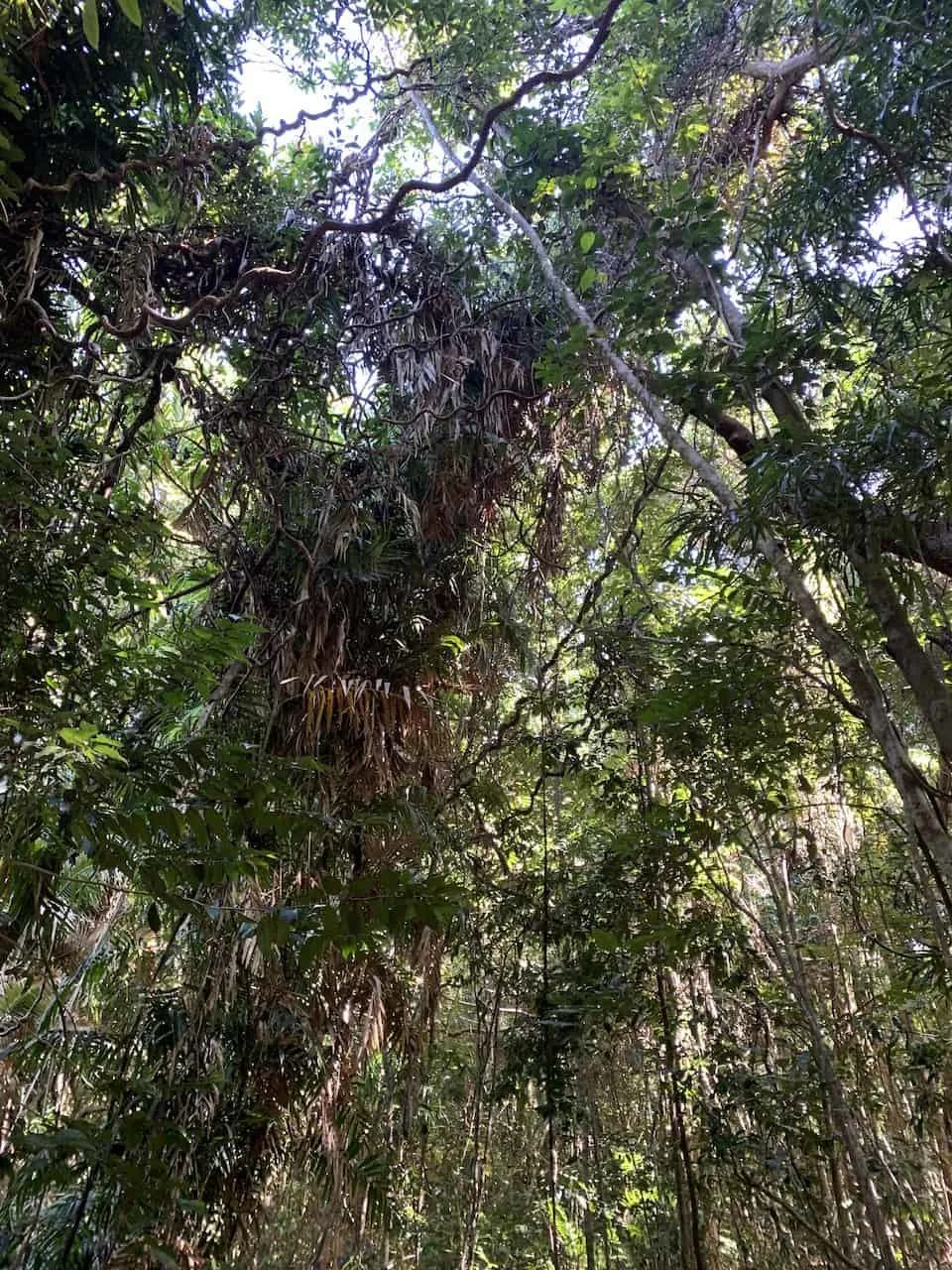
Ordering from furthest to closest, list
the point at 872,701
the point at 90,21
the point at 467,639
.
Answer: the point at 467,639
the point at 872,701
the point at 90,21

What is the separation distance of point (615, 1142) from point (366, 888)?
3.16 meters

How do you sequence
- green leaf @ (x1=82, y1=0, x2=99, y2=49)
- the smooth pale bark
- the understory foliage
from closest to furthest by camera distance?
1. green leaf @ (x1=82, y1=0, x2=99, y2=49)
2. the smooth pale bark
3. the understory foliage

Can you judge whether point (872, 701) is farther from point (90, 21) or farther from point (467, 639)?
point (90, 21)

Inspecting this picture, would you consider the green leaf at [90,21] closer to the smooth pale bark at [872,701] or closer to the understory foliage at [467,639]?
the understory foliage at [467,639]

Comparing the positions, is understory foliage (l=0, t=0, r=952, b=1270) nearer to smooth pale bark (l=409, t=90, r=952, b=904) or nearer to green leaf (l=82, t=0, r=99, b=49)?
smooth pale bark (l=409, t=90, r=952, b=904)

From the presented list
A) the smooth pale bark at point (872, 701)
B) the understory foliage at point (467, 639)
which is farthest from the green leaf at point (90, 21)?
the smooth pale bark at point (872, 701)

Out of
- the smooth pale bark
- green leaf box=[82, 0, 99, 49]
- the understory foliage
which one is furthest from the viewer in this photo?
the understory foliage

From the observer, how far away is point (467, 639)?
3.41 metres

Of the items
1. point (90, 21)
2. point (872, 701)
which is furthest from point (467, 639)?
point (90, 21)

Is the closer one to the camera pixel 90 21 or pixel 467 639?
pixel 90 21

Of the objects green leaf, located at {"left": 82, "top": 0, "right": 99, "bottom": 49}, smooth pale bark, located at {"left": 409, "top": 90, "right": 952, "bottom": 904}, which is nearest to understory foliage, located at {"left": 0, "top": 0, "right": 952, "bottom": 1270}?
smooth pale bark, located at {"left": 409, "top": 90, "right": 952, "bottom": 904}

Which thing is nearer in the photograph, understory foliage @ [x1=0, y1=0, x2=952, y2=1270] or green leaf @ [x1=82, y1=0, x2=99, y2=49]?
green leaf @ [x1=82, y1=0, x2=99, y2=49]

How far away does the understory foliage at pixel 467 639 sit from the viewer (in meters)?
1.92

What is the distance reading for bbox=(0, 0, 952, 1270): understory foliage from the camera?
1918 mm
